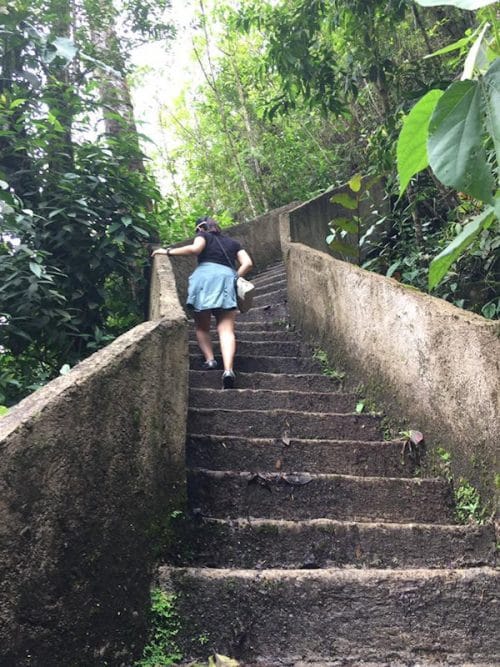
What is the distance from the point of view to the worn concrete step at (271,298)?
676cm

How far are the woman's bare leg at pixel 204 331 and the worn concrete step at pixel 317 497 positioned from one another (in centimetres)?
190

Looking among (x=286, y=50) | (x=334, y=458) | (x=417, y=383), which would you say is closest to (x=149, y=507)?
(x=334, y=458)

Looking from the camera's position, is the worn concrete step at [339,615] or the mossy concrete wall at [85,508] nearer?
the mossy concrete wall at [85,508]

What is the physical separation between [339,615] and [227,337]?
2.52 meters

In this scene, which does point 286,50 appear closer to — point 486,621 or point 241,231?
point 241,231

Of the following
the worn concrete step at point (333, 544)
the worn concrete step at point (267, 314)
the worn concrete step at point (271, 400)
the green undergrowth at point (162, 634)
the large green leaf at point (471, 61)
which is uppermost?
the large green leaf at point (471, 61)

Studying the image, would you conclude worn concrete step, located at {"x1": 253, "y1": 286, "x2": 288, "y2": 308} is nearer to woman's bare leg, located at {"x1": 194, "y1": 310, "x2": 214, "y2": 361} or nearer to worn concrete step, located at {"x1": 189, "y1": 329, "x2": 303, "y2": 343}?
worn concrete step, located at {"x1": 189, "y1": 329, "x2": 303, "y2": 343}

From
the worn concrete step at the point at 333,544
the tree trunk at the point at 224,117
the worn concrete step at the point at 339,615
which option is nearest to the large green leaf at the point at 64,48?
the worn concrete step at the point at 333,544

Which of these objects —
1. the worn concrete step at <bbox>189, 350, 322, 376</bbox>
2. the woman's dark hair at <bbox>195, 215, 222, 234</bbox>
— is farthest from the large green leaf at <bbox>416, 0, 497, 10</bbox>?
the woman's dark hair at <bbox>195, 215, 222, 234</bbox>

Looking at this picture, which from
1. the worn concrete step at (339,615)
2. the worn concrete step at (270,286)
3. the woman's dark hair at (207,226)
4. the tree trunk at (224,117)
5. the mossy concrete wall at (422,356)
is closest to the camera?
the worn concrete step at (339,615)

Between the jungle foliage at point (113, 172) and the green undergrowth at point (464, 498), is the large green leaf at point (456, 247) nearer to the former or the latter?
the green undergrowth at point (464, 498)

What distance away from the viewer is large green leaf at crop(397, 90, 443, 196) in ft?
2.73

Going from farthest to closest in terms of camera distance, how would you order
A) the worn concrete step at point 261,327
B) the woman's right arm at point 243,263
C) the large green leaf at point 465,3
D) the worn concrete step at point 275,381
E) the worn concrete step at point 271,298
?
the worn concrete step at point 271,298 < the worn concrete step at point 261,327 < the woman's right arm at point 243,263 < the worn concrete step at point 275,381 < the large green leaf at point 465,3

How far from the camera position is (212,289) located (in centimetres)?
446
